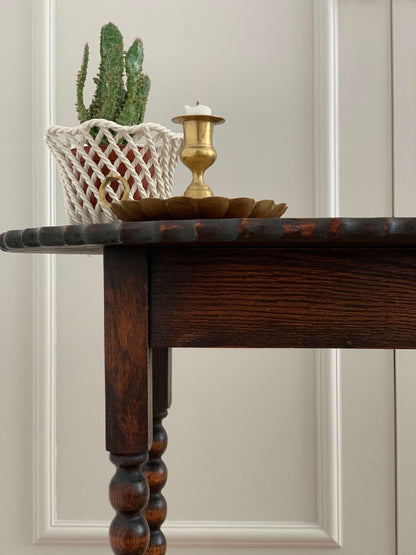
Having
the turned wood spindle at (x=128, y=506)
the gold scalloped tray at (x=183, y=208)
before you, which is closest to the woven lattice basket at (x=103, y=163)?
the gold scalloped tray at (x=183, y=208)

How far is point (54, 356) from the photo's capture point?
1215 millimetres

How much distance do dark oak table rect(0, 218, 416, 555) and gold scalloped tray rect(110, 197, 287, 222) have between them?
5 cm

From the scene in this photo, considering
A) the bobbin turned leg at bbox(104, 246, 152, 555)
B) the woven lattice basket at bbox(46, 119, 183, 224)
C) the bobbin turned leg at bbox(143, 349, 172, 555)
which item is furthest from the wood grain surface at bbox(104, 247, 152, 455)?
the bobbin turned leg at bbox(143, 349, 172, 555)

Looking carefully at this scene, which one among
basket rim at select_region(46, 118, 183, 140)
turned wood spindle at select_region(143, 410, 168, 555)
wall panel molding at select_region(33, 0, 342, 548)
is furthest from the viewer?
wall panel molding at select_region(33, 0, 342, 548)

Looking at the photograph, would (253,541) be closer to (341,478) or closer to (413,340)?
(341,478)

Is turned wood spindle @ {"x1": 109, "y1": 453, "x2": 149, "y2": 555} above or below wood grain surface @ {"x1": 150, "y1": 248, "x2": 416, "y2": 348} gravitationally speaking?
below

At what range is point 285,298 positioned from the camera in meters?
0.56

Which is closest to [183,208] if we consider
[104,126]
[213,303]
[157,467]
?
[213,303]

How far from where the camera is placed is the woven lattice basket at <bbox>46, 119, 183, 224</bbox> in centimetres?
76

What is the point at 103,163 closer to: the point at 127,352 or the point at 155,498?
the point at 127,352

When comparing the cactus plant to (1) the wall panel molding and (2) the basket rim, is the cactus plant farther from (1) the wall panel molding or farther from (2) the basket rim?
(1) the wall panel molding

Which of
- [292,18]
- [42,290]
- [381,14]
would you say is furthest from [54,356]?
[381,14]

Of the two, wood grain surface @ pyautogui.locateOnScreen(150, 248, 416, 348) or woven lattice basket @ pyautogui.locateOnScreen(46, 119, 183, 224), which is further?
woven lattice basket @ pyautogui.locateOnScreen(46, 119, 183, 224)

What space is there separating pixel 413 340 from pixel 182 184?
71 cm
